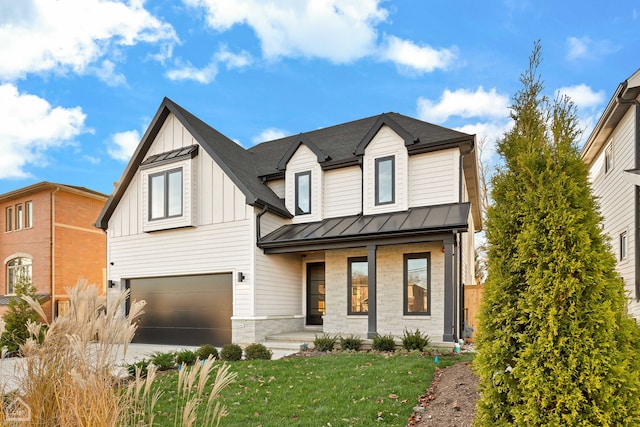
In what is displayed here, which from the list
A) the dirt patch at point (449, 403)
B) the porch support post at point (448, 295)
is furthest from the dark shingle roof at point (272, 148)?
the dirt patch at point (449, 403)

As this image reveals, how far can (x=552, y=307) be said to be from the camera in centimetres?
275

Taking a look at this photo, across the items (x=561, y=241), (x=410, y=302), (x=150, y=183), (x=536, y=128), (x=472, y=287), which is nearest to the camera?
(x=561, y=241)

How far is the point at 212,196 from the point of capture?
12602 millimetres

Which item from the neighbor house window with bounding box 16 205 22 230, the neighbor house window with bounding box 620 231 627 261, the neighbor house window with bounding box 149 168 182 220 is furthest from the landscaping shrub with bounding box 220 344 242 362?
the neighbor house window with bounding box 16 205 22 230

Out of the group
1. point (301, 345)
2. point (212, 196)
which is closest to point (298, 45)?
point (212, 196)

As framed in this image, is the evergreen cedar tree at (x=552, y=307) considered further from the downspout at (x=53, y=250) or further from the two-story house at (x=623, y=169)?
the downspout at (x=53, y=250)

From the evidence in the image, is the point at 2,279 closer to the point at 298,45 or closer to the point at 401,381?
the point at 298,45

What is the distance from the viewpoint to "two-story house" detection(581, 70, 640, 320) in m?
9.70

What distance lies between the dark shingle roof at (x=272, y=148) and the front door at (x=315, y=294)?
7.09 feet

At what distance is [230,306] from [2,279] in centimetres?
1588

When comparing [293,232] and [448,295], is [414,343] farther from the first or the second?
[293,232]

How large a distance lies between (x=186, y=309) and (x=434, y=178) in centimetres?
866

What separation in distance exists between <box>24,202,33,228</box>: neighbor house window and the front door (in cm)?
1512

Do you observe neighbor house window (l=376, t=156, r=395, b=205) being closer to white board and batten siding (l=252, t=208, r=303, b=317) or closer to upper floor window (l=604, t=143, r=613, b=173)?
white board and batten siding (l=252, t=208, r=303, b=317)
